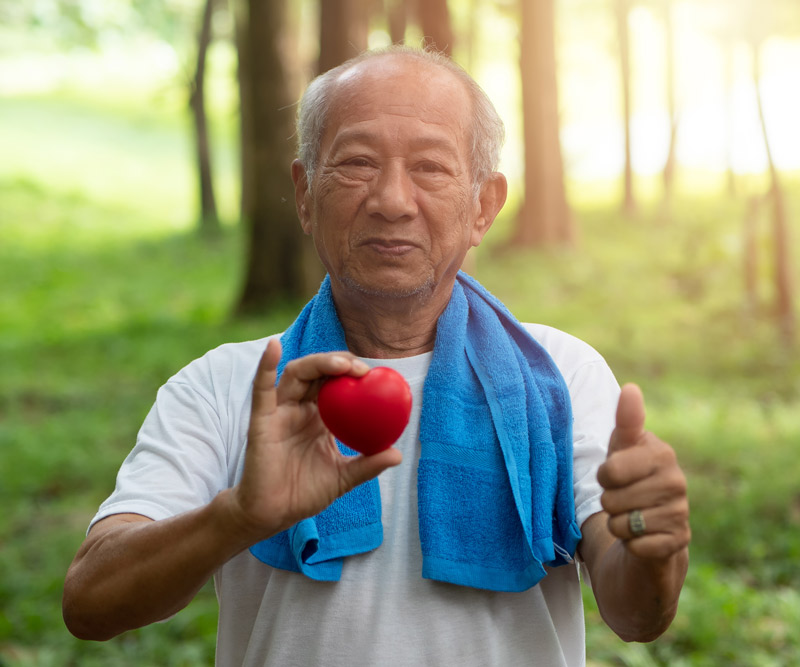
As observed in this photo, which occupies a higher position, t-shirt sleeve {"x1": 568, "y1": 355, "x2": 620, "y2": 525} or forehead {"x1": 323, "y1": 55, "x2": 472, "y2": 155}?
forehead {"x1": 323, "y1": 55, "x2": 472, "y2": 155}

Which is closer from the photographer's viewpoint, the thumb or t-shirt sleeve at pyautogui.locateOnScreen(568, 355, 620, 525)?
the thumb

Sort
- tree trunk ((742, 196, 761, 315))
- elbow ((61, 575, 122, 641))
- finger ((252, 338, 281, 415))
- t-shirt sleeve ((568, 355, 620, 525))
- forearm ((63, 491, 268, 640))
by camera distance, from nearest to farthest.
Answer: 1. finger ((252, 338, 281, 415))
2. forearm ((63, 491, 268, 640))
3. elbow ((61, 575, 122, 641))
4. t-shirt sleeve ((568, 355, 620, 525))
5. tree trunk ((742, 196, 761, 315))

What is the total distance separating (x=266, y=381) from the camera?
5.35 feet

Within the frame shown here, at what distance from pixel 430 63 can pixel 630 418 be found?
1.01 meters

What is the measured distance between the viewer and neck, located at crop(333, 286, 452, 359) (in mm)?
2213

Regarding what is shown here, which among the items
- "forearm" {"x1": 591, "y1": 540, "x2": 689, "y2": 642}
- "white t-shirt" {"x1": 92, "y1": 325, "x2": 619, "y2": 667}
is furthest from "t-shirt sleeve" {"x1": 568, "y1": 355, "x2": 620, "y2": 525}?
"forearm" {"x1": 591, "y1": 540, "x2": 689, "y2": 642}

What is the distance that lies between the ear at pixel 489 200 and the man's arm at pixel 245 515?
0.78 m

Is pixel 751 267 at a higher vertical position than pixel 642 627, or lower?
lower

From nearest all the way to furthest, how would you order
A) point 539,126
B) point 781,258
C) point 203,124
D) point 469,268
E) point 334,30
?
point 469,268 → point 334,30 → point 781,258 → point 539,126 → point 203,124

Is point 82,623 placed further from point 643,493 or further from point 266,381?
point 643,493

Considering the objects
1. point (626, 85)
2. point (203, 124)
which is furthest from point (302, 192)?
point (626, 85)

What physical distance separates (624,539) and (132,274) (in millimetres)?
15377

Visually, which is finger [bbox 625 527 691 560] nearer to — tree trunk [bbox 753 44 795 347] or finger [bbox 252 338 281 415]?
finger [bbox 252 338 281 415]

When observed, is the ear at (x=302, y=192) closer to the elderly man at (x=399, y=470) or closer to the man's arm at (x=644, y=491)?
the elderly man at (x=399, y=470)
